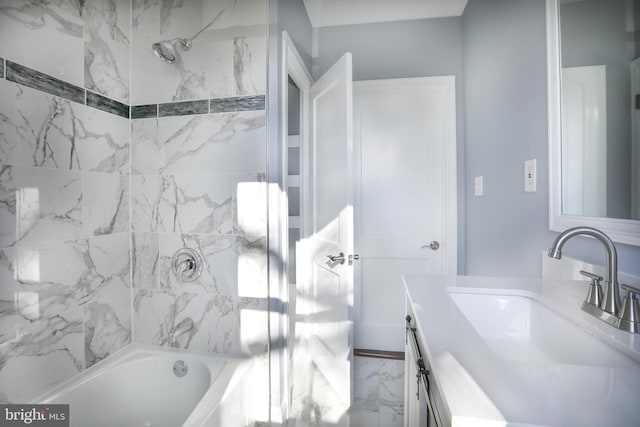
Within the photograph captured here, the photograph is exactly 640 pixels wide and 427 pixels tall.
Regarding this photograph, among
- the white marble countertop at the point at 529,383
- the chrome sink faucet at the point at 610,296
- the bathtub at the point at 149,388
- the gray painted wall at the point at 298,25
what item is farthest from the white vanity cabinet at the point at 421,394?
the gray painted wall at the point at 298,25

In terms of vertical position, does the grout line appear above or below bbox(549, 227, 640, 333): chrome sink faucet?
below

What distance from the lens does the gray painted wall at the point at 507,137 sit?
1002mm

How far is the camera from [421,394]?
0.76m

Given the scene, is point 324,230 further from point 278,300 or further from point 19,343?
point 19,343

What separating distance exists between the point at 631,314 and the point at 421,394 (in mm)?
487

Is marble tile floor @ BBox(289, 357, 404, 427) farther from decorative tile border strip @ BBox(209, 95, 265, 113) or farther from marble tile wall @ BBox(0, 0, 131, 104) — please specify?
marble tile wall @ BBox(0, 0, 131, 104)

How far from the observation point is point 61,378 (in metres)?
0.94

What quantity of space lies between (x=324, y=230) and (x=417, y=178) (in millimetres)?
748

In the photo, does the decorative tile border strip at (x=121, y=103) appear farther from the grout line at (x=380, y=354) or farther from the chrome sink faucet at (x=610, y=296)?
the grout line at (x=380, y=354)

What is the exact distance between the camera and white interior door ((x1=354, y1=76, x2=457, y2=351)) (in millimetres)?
1851

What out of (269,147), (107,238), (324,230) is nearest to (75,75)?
(107,238)

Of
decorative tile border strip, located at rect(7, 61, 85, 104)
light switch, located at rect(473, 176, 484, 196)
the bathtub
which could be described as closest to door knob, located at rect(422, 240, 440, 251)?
light switch, located at rect(473, 176, 484, 196)

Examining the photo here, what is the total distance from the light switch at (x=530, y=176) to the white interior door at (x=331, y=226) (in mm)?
717

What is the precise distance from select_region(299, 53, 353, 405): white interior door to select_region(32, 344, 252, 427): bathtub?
55 centimetres
